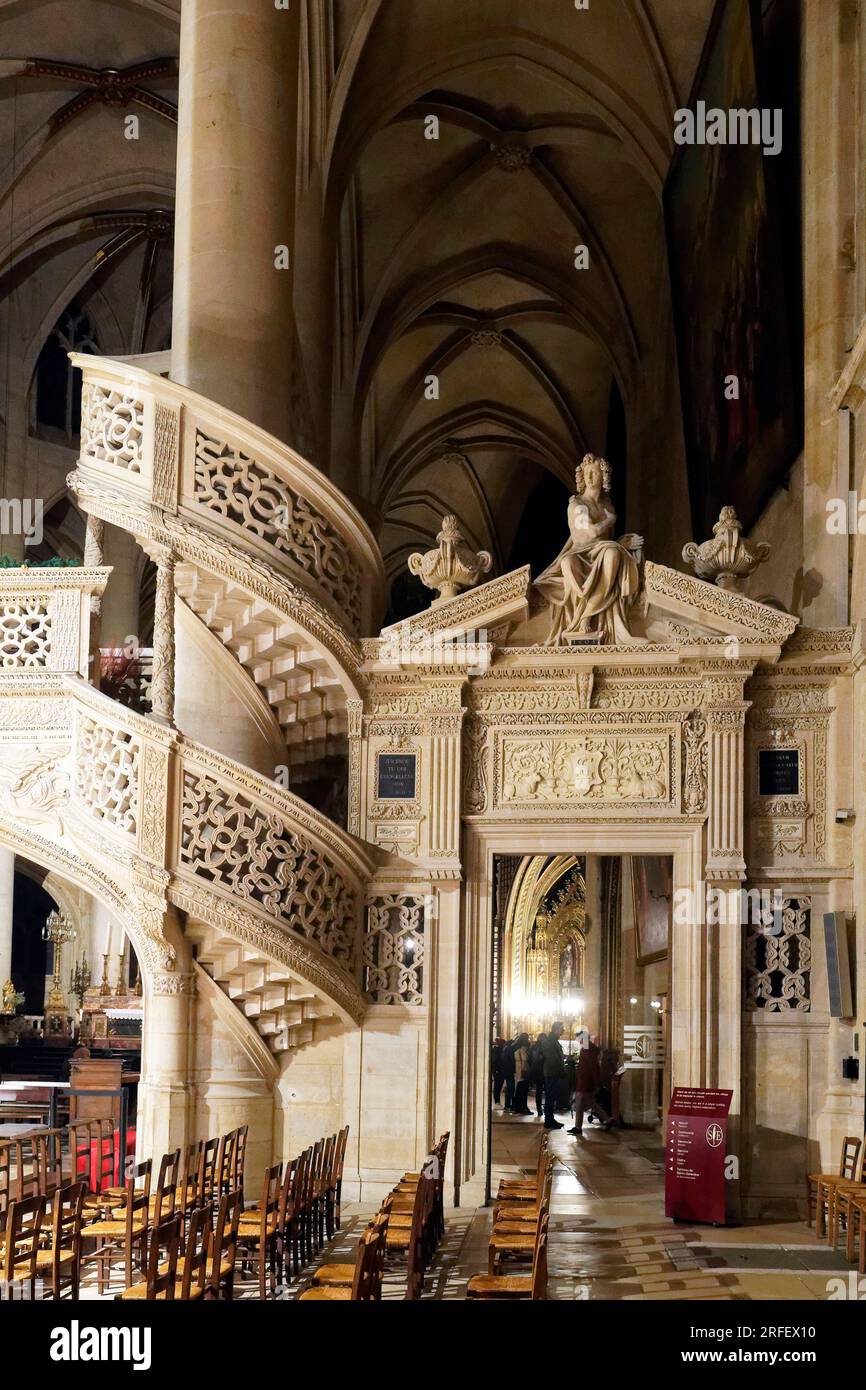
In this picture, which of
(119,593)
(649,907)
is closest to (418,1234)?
(649,907)

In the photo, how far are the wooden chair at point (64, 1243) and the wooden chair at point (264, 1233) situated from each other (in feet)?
2.93

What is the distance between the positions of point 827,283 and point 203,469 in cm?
527

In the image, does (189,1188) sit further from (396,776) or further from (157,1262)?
(396,776)

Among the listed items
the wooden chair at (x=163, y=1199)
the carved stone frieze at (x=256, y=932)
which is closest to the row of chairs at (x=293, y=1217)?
the wooden chair at (x=163, y=1199)

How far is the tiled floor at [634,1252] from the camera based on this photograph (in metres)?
8.38

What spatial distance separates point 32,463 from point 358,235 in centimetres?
621

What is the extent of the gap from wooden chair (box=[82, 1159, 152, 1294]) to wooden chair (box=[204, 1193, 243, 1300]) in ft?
1.33

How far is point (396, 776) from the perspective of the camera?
40.1 ft

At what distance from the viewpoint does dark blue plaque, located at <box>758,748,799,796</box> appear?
11.9 metres

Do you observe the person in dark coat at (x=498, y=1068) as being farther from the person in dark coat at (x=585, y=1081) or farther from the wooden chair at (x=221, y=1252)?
the wooden chair at (x=221, y=1252)

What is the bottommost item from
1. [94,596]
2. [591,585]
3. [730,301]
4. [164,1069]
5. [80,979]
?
[164,1069]

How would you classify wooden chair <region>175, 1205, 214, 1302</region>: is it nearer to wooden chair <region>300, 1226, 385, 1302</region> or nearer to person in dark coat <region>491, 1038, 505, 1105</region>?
wooden chair <region>300, 1226, 385, 1302</region>

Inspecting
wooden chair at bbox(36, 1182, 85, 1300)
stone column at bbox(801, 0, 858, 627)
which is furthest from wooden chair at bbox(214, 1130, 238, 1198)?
stone column at bbox(801, 0, 858, 627)
